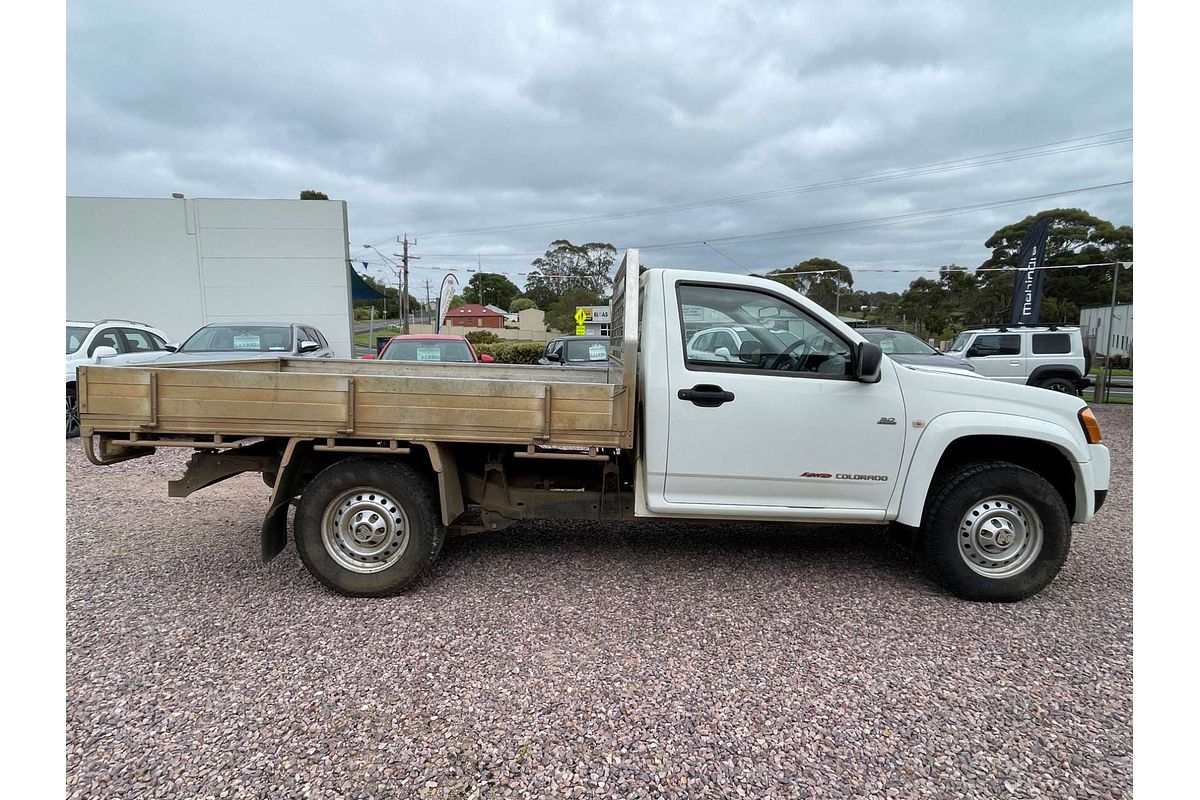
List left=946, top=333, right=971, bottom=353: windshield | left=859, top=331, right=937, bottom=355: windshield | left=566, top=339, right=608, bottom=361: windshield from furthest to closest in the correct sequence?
left=946, top=333, right=971, bottom=353: windshield, left=859, top=331, right=937, bottom=355: windshield, left=566, top=339, right=608, bottom=361: windshield

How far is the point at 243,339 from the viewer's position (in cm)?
949

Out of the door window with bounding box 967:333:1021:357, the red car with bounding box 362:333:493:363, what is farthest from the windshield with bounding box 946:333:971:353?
the red car with bounding box 362:333:493:363

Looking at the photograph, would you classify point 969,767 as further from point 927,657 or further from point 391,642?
point 391,642

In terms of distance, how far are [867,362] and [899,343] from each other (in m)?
9.91

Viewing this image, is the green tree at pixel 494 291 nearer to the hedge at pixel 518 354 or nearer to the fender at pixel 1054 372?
the hedge at pixel 518 354

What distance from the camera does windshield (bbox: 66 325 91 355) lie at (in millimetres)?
8972

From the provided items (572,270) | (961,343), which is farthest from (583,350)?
(572,270)

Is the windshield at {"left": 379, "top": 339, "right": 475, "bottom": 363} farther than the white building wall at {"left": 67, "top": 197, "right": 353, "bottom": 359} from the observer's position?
No

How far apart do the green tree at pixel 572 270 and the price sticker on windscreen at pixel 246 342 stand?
170 feet

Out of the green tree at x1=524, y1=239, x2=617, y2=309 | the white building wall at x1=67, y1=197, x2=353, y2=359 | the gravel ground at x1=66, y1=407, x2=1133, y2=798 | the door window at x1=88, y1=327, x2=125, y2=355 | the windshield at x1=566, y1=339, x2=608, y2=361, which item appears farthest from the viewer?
the green tree at x1=524, y1=239, x2=617, y2=309

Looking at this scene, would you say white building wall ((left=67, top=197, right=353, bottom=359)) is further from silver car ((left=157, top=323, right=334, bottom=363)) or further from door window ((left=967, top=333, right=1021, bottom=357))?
door window ((left=967, top=333, right=1021, bottom=357))

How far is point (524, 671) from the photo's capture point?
2961 millimetres

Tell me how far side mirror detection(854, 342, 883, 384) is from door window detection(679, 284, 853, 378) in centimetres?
11

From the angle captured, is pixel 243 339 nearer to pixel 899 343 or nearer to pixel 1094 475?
pixel 1094 475
